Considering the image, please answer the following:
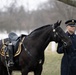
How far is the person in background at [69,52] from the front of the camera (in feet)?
21.0

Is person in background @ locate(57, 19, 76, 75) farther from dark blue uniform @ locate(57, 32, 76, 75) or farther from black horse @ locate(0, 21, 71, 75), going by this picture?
black horse @ locate(0, 21, 71, 75)

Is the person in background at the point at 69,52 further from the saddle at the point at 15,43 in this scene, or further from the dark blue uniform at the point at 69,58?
the saddle at the point at 15,43

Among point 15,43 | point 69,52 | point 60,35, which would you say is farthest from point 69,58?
point 15,43

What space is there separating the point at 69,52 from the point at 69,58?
0.14 m

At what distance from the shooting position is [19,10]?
1570 inches

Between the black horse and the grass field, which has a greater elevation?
the black horse

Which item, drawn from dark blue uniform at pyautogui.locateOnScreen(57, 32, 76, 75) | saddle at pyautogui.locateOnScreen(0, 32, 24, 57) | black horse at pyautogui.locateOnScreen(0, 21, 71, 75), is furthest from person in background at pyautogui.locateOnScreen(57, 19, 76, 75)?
saddle at pyautogui.locateOnScreen(0, 32, 24, 57)

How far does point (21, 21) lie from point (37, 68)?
34.1m

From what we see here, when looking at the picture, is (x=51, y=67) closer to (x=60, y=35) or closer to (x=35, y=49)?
(x=35, y=49)

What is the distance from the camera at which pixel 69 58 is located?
6484 millimetres

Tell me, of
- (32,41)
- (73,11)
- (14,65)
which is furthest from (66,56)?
(73,11)

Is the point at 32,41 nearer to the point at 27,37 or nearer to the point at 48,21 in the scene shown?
the point at 27,37

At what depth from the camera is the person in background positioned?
641 cm

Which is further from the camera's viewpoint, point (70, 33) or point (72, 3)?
point (72, 3)
